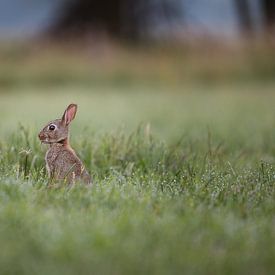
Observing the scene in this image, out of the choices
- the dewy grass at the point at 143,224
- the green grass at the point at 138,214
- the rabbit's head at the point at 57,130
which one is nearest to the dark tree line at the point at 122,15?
the green grass at the point at 138,214

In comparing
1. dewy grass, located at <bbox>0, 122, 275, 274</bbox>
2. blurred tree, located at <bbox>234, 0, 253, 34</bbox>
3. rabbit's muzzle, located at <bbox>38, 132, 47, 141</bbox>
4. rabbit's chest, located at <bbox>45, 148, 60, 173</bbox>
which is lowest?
dewy grass, located at <bbox>0, 122, 275, 274</bbox>

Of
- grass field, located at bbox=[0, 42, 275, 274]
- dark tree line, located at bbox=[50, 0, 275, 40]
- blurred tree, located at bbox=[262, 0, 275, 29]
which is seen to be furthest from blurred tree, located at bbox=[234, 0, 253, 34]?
grass field, located at bbox=[0, 42, 275, 274]

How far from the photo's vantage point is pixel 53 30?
19.0 metres

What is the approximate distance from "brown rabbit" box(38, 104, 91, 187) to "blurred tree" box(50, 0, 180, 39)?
48.2 ft

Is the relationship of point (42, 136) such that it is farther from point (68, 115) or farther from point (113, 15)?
point (113, 15)

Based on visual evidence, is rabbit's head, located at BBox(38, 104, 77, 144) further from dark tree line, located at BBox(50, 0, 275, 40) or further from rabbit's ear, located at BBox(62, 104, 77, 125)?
dark tree line, located at BBox(50, 0, 275, 40)

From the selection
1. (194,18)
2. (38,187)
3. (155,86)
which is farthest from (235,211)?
(194,18)

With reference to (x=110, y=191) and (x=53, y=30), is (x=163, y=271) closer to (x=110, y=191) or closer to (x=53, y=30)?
(x=110, y=191)

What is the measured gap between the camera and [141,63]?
1656 cm

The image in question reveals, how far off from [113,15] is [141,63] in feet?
11.4

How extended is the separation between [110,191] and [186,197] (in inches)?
15.7

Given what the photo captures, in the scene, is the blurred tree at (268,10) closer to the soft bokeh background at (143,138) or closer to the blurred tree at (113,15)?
the soft bokeh background at (143,138)

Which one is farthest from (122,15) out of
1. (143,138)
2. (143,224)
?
(143,224)

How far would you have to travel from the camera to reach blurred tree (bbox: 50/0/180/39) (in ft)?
62.4
